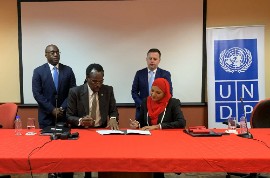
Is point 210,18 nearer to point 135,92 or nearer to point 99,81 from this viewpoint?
point 135,92

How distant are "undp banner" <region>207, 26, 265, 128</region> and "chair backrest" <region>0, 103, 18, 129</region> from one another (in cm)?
276

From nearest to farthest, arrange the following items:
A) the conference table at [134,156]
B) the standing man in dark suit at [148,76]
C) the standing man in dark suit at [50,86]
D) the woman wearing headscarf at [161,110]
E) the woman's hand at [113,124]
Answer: the conference table at [134,156] → the woman's hand at [113,124] → the woman wearing headscarf at [161,110] → the standing man in dark suit at [50,86] → the standing man in dark suit at [148,76]

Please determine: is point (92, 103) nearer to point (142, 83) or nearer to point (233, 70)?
point (142, 83)

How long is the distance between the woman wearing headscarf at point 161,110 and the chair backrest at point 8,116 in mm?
1434

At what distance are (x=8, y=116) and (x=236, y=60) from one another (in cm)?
329

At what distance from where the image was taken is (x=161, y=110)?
3369 mm

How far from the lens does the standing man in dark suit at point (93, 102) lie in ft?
10.7

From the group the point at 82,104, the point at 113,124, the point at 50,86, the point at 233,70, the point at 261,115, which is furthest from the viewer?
the point at 233,70

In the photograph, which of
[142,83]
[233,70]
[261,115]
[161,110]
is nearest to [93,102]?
[161,110]

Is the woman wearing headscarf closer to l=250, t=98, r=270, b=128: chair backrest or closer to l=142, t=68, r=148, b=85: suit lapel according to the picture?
l=250, t=98, r=270, b=128: chair backrest

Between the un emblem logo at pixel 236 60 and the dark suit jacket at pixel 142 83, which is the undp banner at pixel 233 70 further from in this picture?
the dark suit jacket at pixel 142 83

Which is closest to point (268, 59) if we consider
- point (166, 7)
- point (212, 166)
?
point (166, 7)

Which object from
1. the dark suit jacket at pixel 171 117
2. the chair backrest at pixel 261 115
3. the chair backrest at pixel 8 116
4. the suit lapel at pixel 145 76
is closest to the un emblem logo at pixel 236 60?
the suit lapel at pixel 145 76

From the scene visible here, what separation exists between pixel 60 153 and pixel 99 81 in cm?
120
